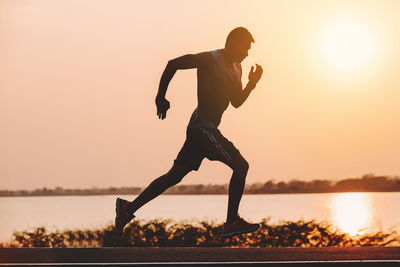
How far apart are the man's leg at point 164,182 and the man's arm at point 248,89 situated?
3.07 ft

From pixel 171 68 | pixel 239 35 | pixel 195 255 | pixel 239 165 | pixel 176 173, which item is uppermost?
pixel 239 35

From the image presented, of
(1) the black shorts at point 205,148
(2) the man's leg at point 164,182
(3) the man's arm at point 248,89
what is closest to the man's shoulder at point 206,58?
(3) the man's arm at point 248,89

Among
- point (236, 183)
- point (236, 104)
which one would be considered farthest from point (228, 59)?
point (236, 183)

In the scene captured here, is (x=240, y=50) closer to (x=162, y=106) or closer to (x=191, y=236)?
(x=162, y=106)

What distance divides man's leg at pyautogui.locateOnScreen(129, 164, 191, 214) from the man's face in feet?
4.50

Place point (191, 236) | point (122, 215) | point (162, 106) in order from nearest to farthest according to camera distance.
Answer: point (162, 106) < point (122, 215) < point (191, 236)

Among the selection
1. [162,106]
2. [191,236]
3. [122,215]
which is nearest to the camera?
[162,106]

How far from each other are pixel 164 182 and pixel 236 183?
85cm

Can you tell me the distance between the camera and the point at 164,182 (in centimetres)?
869

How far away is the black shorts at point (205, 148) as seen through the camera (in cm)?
836

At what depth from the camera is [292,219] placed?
1325cm

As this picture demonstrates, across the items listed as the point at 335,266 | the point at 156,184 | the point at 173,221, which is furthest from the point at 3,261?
the point at 173,221

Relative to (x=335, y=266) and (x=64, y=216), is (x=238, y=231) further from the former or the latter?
(x=64, y=216)

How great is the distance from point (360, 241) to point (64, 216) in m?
4.91
